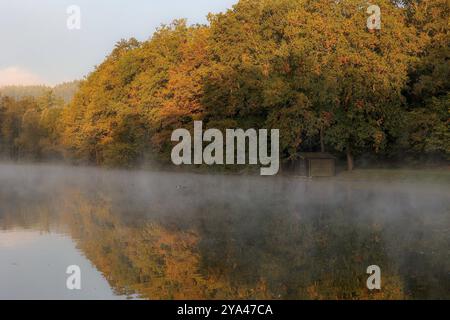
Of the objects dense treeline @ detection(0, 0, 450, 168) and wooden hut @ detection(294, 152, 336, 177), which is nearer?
dense treeline @ detection(0, 0, 450, 168)

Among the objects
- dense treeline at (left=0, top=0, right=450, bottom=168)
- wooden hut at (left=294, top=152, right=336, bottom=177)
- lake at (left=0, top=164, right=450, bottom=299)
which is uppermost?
dense treeline at (left=0, top=0, right=450, bottom=168)

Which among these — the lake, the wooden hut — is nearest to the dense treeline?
the wooden hut

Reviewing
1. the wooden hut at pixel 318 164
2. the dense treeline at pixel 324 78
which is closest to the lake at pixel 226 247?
the wooden hut at pixel 318 164

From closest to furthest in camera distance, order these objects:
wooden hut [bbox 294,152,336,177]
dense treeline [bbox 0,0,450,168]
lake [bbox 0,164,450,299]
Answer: lake [bbox 0,164,450,299]
dense treeline [bbox 0,0,450,168]
wooden hut [bbox 294,152,336,177]

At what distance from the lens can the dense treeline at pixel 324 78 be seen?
5534 cm

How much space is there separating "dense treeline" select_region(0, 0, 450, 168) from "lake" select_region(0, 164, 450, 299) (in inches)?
781

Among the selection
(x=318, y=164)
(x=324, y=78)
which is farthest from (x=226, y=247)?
(x=324, y=78)

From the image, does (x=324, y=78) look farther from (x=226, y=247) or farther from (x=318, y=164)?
(x=226, y=247)

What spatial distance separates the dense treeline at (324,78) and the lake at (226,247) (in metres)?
19.8

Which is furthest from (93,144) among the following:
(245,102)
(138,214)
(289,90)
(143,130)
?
(138,214)

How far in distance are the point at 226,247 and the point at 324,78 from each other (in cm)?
3868

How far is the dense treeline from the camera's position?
55344 mm

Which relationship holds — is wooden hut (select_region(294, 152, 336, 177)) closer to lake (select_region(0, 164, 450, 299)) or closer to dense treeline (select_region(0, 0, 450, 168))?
dense treeline (select_region(0, 0, 450, 168))

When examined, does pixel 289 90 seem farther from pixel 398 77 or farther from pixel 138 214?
pixel 138 214
